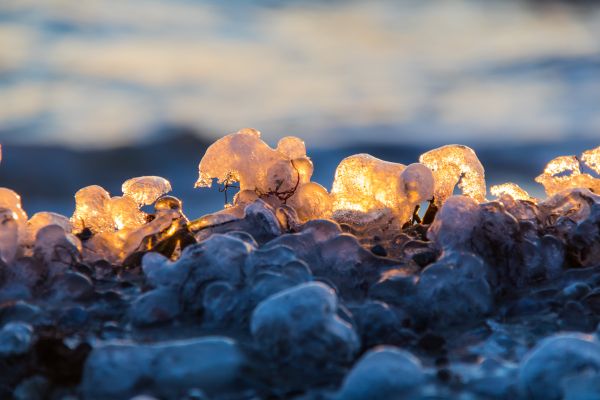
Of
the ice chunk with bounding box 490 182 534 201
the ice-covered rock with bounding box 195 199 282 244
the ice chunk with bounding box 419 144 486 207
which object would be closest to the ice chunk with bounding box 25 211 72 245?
the ice-covered rock with bounding box 195 199 282 244

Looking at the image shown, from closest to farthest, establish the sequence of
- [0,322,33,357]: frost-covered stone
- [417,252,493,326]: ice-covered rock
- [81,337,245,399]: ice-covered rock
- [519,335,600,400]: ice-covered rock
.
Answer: [519,335,600,400]: ice-covered rock
[81,337,245,399]: ice-covered rock
[0,322,33,357]: frost-covered stone
[417,252,493,326]: ice-covered rock

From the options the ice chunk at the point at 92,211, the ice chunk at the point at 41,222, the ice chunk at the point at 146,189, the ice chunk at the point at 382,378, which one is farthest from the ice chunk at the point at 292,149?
the ice chunk at the point at 382,378

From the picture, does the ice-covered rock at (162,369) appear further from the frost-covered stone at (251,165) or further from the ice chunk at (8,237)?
the frost-covered stone at (251,165)

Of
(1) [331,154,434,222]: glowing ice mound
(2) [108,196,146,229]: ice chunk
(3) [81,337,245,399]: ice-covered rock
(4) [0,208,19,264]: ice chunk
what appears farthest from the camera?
(2) [108,196,146,229]: ice chunk

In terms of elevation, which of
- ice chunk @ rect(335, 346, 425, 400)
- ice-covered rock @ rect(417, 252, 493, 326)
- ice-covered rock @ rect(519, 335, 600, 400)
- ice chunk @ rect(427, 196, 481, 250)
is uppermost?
ice chunk @ rect(427, 196, 481, 250)

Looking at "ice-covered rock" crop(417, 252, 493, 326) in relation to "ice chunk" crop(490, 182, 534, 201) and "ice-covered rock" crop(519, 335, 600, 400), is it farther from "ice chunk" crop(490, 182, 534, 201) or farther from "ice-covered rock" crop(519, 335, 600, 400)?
"ice chunk" crop(490, 182, 534, 201)

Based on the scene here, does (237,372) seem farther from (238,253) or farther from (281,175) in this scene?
(281,175)

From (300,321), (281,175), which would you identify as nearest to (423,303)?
(300,321)
